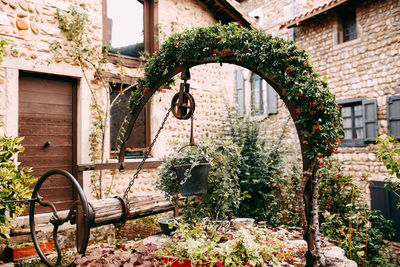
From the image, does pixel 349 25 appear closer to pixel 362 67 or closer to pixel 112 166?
pixel 362 67

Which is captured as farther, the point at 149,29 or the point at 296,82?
the point at 149,29

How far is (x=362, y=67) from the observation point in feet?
25.3

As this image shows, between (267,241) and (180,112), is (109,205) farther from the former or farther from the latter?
(267,241)

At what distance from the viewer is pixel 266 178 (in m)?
6.49

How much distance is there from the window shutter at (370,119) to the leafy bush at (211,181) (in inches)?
183

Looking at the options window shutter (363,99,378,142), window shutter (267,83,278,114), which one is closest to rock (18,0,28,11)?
window shutter (267,83,278,114)

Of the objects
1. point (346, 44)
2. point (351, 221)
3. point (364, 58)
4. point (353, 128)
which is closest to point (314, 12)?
point (346, 44)

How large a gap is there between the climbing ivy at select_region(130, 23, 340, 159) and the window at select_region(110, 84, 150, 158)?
309 cm

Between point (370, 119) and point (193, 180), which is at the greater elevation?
point (370, 119)

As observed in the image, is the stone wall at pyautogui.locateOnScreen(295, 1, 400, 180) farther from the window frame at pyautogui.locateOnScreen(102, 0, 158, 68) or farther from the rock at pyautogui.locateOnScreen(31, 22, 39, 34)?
the rock at pyautogui.locateOnScreen(31, 22, 39, 34)

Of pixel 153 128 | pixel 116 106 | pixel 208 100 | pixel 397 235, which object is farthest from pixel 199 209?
pixel 397 235

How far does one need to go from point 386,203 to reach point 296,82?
19.9 ft

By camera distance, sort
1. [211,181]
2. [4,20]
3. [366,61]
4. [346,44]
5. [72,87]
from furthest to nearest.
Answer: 1. [346,44]
2. [366,61]
3. [72,87]
4. [4,20]
5. [211,181]

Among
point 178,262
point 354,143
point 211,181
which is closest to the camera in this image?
point 178,262
